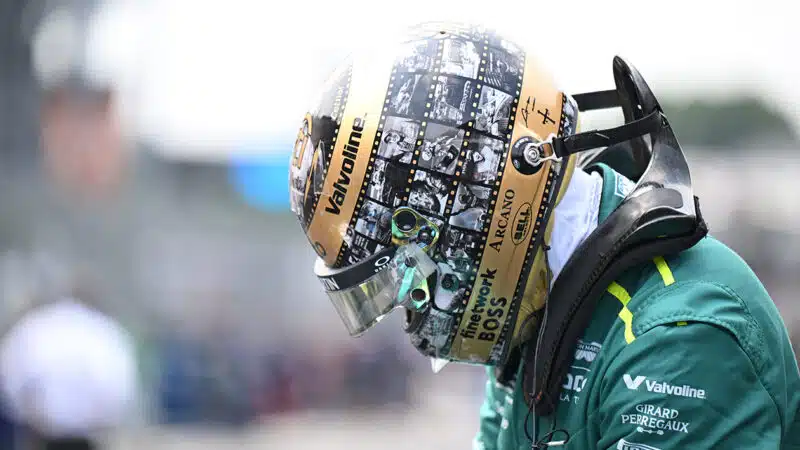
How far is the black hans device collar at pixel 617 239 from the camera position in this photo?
207cm

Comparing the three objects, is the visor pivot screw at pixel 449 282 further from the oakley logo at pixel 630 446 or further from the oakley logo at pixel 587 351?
the oakley logo at pixel 630 446

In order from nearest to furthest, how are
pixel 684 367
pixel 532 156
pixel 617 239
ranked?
pixel 684 367 → pixel 617 239 → pixel 532 156

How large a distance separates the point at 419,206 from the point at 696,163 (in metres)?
27.1

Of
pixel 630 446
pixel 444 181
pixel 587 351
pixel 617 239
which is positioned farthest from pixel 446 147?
pixel 630 446

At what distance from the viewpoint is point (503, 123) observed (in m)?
2.27

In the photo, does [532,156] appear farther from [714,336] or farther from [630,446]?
[630,446]

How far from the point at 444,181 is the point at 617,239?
1.44ft

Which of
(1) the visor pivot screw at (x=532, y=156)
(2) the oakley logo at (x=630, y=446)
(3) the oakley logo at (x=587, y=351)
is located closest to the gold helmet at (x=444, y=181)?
(1) the visor pivot screw at (x=532, y=156)

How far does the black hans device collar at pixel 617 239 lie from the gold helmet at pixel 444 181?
10cm

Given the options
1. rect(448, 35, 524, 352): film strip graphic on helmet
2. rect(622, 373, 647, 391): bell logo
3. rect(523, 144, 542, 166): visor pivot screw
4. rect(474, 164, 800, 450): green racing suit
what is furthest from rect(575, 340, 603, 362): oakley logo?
rect(523, 144, 542, 166): visor pivot screw

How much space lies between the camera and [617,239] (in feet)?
6.89

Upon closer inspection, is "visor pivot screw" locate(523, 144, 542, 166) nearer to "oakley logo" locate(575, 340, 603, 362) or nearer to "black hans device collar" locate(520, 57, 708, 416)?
"black hans device collar" locate(520, 57, 708, 416)

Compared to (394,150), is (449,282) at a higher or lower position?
lower

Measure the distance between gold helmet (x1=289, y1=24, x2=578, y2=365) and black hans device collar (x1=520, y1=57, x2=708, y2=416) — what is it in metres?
0.10
